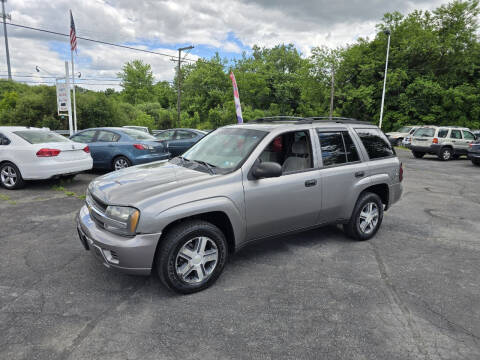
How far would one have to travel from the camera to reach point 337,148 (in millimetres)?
4406

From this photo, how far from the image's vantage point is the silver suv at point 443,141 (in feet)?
55.6

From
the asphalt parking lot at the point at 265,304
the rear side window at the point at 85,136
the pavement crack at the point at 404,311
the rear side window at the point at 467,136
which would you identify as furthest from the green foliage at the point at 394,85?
the pavement crack at the point at 404,311

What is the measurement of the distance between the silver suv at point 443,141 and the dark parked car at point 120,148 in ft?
46.5

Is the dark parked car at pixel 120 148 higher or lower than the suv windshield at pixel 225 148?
lower

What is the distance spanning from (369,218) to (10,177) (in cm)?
777

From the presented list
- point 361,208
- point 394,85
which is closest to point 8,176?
point 361,208

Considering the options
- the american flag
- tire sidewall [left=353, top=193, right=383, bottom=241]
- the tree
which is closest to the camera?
tire sidewall [left=353, top=193, right=383, bottom=241]

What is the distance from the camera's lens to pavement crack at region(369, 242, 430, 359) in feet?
8.36

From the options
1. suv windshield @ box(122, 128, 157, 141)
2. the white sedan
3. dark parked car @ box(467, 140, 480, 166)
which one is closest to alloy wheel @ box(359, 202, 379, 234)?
the white sedan

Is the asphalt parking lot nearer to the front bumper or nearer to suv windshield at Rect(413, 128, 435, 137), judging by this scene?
the front bumper

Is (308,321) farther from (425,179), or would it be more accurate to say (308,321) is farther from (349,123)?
(425,179)

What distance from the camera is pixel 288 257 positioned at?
13.7ft

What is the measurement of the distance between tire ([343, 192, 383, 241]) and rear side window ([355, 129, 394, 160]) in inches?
24.4

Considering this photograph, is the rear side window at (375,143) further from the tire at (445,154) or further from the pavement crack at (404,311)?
the tire at (445,154)
